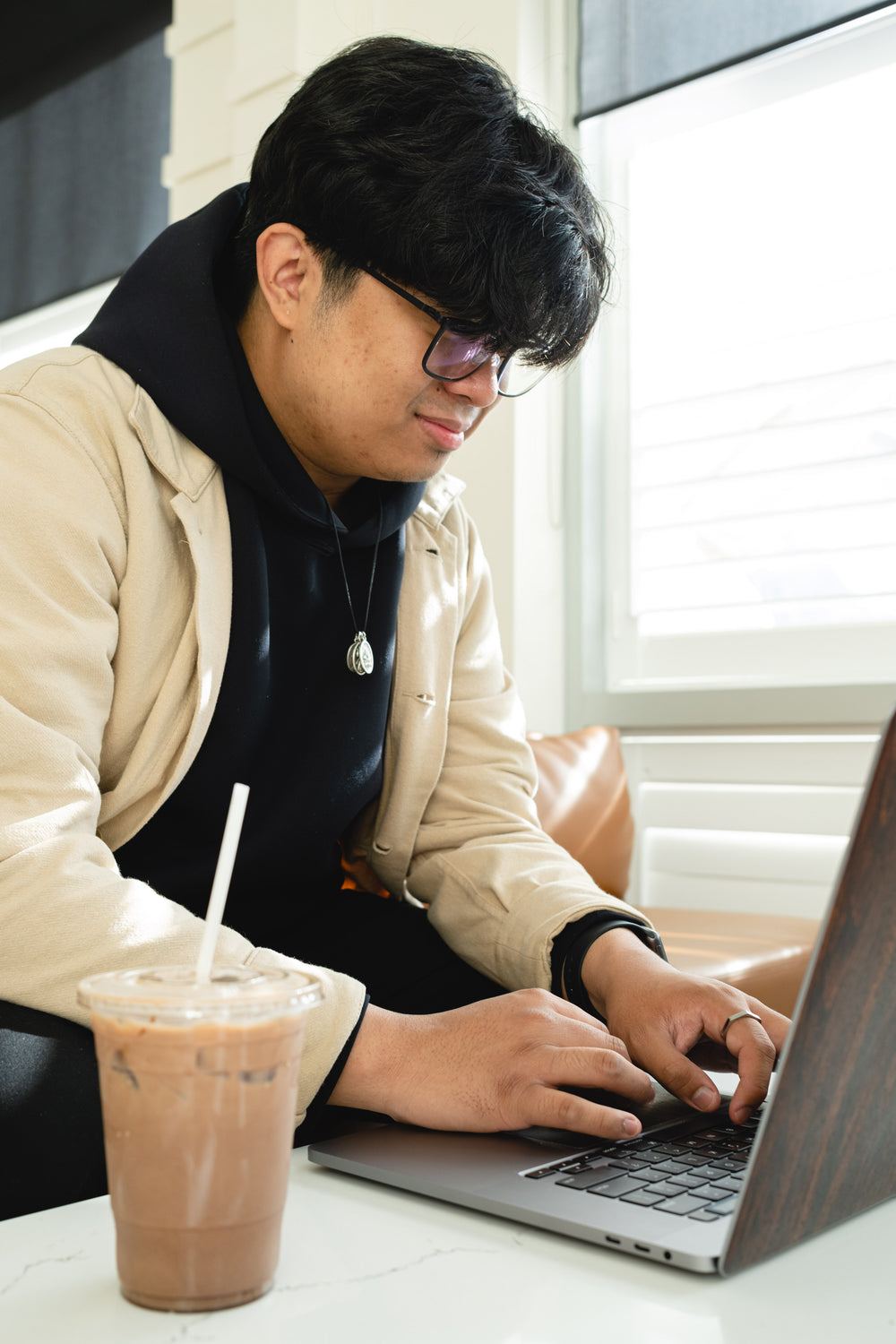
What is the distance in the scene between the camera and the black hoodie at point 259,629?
112 centimetres

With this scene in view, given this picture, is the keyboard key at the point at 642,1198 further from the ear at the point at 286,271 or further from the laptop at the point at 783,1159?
the ear at the point at 286,271

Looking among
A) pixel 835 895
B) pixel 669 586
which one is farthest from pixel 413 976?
pixel 669 586

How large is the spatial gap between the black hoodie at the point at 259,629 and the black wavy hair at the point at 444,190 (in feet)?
0.46

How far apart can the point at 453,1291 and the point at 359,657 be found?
2.59 ft

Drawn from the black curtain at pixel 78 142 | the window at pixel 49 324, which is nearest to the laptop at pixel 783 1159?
the black curtain at pixel 78 142

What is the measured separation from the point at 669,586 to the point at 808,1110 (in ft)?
7.36

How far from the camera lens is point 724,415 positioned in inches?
103

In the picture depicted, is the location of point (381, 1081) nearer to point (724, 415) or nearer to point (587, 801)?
point (587, 801)

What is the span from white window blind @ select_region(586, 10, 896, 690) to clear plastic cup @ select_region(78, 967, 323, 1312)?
212cm

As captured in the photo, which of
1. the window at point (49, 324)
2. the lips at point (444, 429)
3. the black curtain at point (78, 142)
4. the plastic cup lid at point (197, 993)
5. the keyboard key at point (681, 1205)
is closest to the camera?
the plastic cup lid at point (197, 993)

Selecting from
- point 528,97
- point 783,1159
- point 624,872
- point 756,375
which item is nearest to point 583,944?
point 783,1159

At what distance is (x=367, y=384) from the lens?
3.67 feet

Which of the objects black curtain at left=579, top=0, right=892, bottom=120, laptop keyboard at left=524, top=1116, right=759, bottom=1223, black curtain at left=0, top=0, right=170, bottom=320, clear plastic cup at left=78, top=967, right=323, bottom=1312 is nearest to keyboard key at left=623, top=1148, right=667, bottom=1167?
laptop keyboard at left=524, top=1116, right=759, bottom=1223

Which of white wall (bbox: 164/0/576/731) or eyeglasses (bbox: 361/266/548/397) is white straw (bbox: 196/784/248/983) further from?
white wall (bbox: 164/0/576/731)
